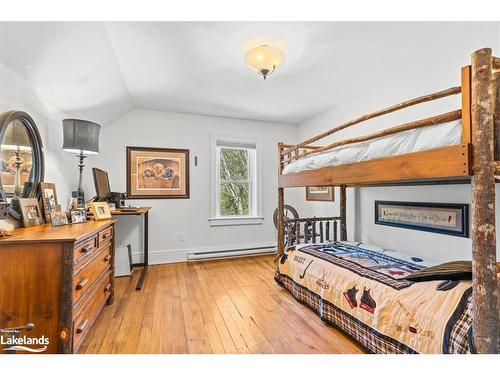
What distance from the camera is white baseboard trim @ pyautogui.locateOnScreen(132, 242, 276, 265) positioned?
11.4 ft

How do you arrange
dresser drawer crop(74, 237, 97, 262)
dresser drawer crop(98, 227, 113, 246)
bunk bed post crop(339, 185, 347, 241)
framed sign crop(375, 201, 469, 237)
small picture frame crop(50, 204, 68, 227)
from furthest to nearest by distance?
bunk bed post crop(339, 185, 347, 241) → framed sign crop(375, 201, 469, 237) → dresser drawer crop(98, 227, 113, 246) → small picture frame crop(50, 204, 68, 227) → dresser drawer crop(74, 237, 97, 262)

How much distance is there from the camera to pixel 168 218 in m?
3.58

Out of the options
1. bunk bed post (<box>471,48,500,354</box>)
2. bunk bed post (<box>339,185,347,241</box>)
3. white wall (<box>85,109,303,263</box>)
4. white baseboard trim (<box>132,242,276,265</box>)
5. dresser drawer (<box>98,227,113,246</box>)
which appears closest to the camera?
bunk bed post (<box>471,48,500,354</box>)

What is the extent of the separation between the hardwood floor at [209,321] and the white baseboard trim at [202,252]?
1.74ft

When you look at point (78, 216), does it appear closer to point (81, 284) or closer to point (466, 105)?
point (81, 284)

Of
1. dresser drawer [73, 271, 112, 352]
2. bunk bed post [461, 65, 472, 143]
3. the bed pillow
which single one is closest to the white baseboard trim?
dresser drawer [73, 271, 112, 352]

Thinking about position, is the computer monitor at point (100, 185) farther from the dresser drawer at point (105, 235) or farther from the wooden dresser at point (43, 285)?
the wooden dresser at point (43, 285)

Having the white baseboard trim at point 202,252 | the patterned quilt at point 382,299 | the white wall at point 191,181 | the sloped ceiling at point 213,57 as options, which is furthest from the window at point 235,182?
the patterned quilt at point 382,299

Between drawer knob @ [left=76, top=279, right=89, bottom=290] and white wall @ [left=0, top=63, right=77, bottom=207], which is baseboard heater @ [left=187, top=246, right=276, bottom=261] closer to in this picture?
white wall @ [left=0, top=63, right=77, bottom=207]

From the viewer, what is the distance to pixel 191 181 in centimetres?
370

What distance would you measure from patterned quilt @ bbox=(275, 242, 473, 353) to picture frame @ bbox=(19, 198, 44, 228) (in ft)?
6.99

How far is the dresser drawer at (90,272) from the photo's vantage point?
1404 millimetres

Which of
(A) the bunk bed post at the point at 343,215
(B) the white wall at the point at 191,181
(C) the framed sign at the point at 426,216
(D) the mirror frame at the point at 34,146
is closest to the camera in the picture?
(D) the mirror frame at the point at 34,146
